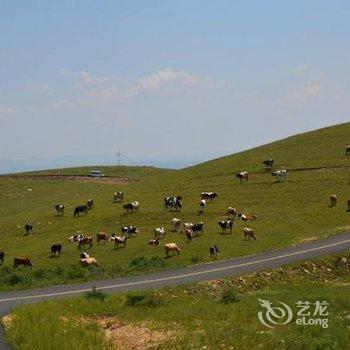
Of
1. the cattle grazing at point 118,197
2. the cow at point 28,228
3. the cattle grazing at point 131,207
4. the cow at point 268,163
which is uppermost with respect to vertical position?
the cow at point 268,163

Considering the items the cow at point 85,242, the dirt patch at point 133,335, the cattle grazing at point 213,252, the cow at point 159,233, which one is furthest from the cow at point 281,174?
the dirt patch at point 133,335

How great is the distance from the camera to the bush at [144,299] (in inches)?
1177

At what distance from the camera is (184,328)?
24.8 m

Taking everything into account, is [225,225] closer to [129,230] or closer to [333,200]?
[129,230]

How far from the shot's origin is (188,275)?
3875cm

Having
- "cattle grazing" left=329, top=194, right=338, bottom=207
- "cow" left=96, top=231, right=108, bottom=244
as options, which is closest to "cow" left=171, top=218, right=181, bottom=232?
"cow" left=96, top=231, right=108, bottom=244

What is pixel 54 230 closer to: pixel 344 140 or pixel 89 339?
pixel 89 339

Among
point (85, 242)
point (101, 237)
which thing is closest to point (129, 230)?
point (101, 237)

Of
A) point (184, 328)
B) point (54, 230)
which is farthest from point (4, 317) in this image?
point (54, 230)

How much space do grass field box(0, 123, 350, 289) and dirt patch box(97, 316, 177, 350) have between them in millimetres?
14670

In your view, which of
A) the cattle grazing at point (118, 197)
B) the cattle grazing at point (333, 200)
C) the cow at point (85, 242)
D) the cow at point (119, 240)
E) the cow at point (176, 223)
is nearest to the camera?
the cow at point (119, 240)

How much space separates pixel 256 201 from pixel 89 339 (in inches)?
1808

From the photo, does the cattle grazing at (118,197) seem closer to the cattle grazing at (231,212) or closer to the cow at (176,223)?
the cattle grazing at (231,212)

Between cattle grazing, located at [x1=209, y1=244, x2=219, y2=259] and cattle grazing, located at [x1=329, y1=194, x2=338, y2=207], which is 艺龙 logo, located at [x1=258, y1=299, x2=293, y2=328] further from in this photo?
cattle grazing, located at [x1=329, y1=194, x2=338, y2=207]
